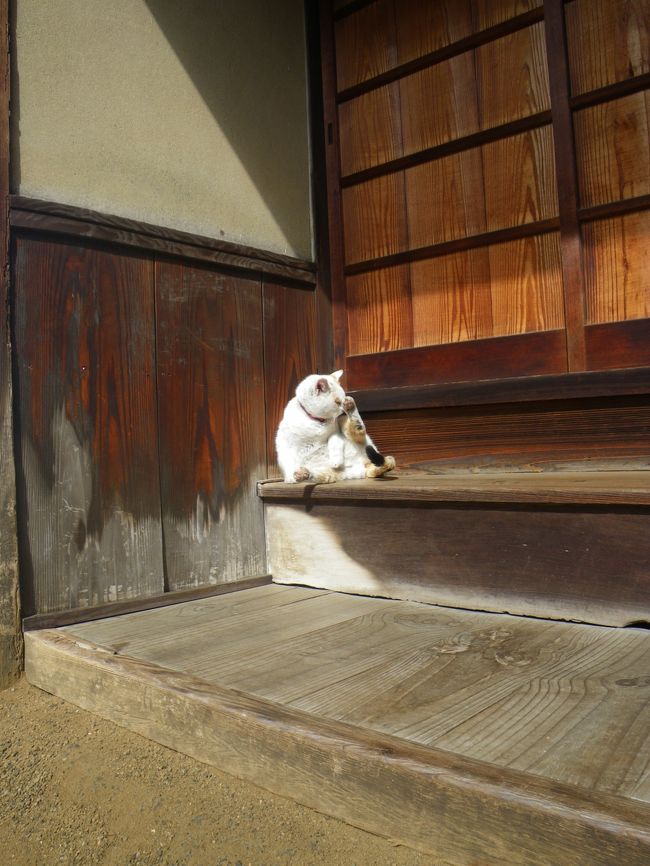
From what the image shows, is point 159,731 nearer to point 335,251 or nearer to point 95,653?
point 95,653

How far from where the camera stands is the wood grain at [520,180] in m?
2.38

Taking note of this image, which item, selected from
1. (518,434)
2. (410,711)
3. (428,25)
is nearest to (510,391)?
(518,434)

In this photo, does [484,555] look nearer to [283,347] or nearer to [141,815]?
[141,815]

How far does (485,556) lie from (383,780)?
942 mm

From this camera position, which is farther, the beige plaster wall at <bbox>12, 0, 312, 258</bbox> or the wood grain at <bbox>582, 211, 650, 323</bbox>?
the wood grain at <bbox>582, 211, 650, 323</bbox>

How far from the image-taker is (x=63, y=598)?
1939 mm

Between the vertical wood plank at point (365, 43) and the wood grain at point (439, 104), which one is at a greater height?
the vertical wood plank at point (365, 43)

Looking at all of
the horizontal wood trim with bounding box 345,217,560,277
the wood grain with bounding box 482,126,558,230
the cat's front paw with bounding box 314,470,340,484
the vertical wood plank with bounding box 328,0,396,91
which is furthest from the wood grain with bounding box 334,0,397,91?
the cat's front paw with bounding box 314,470,340,484

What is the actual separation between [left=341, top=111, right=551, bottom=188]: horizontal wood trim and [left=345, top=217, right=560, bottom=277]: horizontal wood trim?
1.14 ft

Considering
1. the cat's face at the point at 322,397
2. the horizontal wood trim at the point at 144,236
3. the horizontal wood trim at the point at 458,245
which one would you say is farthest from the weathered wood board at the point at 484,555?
the horizontal wood trim at the point at 458,245

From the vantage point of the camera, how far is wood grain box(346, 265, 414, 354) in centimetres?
273

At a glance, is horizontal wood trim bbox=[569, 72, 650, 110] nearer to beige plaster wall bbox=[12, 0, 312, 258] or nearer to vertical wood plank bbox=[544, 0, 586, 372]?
vertical wood plank bbox=[544, 0, 586, 372]

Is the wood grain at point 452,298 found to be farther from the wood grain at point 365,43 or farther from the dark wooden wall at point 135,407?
the wood grain at point 365,43

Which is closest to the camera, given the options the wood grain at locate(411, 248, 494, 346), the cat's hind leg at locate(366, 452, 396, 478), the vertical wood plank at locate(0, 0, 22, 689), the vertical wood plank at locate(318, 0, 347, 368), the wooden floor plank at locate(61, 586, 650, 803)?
the wooden floor plank at locate(61, 586, 650, 803)
